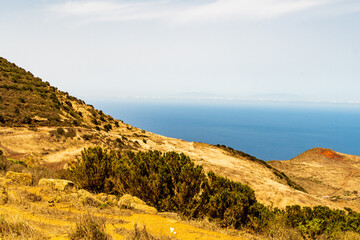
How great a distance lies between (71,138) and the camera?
2436 cm

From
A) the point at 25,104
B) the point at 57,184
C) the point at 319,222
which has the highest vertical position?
the point at 25,104

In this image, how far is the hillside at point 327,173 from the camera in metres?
39.1

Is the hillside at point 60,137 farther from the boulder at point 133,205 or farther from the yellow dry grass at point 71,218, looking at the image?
the boulder at point 133,205

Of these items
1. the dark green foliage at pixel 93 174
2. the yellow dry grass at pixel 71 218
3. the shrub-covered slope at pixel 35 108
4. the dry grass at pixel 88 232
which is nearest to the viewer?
the dry grass at pixel 88 232

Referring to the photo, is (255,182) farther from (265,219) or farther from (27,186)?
(27,186)

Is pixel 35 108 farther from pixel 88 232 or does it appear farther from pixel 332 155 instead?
pixel 332 155

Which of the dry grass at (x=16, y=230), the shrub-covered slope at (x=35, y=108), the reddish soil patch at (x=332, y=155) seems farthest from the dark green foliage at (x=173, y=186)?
the reddish soil patch at (x=332, y=155)

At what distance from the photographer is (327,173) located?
50.6 m

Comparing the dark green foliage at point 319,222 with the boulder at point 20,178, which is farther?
the boulder at point 20,178

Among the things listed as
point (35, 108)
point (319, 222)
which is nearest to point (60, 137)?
point (35, 108)

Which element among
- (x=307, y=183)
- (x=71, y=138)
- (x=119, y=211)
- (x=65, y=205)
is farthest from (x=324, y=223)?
(x=307, y=183)

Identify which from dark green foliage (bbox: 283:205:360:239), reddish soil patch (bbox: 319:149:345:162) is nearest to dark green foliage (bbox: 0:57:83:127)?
dark green foliage (bbox: 283:205:360:239)

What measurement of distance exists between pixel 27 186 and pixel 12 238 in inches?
218

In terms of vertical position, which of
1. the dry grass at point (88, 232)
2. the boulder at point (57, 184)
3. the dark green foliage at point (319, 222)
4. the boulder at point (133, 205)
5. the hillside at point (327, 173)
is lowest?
the hillside at point (327, 173)
